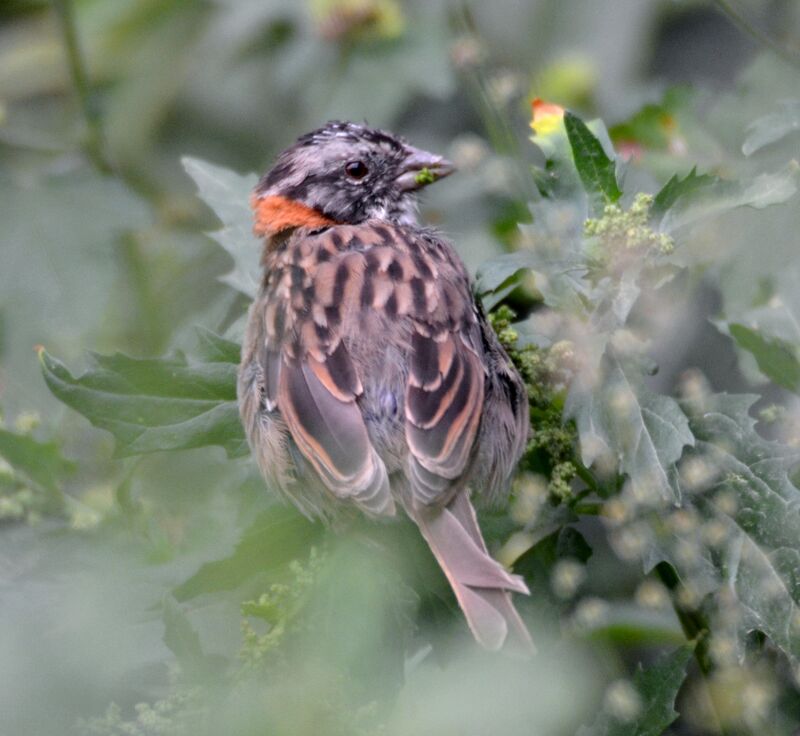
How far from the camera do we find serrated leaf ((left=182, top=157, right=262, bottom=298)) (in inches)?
122

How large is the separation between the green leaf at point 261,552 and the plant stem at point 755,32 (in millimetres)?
1513

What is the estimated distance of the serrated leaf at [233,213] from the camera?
3102 mm

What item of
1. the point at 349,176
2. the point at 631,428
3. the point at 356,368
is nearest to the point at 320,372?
the point at 356,368

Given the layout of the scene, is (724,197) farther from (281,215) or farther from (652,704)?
(281,215)

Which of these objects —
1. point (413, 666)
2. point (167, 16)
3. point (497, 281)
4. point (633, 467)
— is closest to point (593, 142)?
point (497, 281)

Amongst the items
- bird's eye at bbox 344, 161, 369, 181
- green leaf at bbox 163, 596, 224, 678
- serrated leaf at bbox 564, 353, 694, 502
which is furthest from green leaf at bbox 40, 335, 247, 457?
bird's eye at bbox 344, 161, 369, 181

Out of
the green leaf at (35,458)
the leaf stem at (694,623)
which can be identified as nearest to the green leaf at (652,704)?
the leaf stem at (694,623)

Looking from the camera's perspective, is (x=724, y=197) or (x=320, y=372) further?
(x=320, y=372)

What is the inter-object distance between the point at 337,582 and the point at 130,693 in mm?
360

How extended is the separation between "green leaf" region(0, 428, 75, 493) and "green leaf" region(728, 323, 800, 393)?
1.32m

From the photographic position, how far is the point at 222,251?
4.46 m

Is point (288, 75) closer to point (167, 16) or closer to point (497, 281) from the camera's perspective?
point (167, 16)

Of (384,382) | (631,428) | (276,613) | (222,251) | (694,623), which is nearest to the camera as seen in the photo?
(276,613)

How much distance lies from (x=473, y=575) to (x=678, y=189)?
0.73 metres
